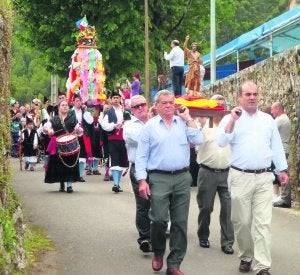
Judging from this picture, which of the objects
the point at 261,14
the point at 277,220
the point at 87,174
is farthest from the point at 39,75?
the point at 277,220

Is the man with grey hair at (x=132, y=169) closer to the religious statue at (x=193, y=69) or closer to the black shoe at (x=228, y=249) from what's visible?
the black shoe at (x=228, y=249)

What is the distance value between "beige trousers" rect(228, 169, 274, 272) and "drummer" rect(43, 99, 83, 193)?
270 inches

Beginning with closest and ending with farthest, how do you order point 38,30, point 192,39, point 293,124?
1. point 293,124
2. point 38,30
3. point 192,39

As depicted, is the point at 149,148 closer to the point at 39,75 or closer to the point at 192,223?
the point at 192,223

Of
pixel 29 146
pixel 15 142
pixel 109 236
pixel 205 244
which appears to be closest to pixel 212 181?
pixel 205 244

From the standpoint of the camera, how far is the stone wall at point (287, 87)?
13258 millimetres

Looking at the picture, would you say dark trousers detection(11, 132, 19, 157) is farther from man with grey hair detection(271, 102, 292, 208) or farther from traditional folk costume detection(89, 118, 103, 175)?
man with grey hair detection(271, 102, 292, 208)

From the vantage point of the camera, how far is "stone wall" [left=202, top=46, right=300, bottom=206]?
13258 millimetres

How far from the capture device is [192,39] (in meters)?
39.0

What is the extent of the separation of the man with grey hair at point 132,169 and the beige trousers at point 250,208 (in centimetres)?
139

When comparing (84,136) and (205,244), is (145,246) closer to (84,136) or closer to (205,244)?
(205,244)

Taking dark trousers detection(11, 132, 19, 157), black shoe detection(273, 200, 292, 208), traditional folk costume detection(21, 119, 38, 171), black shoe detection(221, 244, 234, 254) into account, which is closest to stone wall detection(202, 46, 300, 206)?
black shoe detection(273, 200, 292, 208)

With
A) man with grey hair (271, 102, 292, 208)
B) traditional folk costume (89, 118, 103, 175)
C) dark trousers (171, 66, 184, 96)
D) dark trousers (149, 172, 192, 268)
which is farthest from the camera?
dark trousers (171, 66, 184, 96)

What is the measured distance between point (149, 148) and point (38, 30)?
27.7 meters
